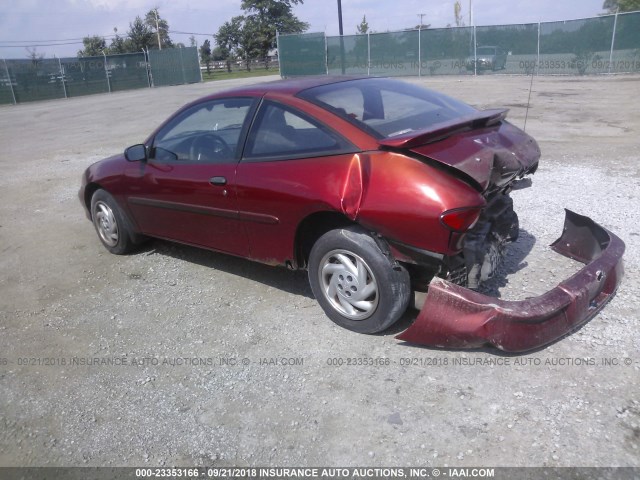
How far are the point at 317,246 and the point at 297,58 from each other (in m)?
30.4

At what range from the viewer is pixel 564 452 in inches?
99.3

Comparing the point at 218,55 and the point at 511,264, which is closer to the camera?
the point at 511,264

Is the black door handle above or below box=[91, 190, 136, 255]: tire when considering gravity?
above

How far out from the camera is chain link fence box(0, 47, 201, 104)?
93.9 feet

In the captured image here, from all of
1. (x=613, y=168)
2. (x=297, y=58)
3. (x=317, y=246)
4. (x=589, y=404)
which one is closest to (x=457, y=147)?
(x=317, y=246)

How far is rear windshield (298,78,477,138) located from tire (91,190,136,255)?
2389 mm

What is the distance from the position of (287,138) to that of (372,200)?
92 centimetres

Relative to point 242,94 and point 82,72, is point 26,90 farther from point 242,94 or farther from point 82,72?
point 242,94

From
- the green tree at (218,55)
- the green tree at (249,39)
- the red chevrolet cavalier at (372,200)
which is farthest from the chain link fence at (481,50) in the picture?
the green tree at (218,55)

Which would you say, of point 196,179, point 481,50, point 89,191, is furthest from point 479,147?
point 481,50

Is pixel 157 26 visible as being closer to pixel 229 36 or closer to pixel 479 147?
pixel 229 36

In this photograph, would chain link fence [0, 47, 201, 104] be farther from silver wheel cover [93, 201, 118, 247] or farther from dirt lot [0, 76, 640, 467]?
silver wheel cover [93, 201, 118, 247]

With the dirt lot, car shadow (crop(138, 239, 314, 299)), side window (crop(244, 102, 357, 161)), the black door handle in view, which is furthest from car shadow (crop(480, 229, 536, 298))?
the black door handle

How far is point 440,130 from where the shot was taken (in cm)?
338
